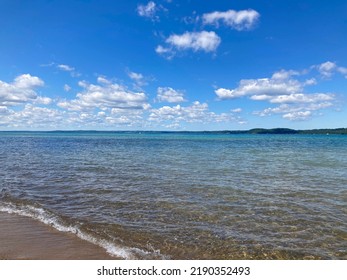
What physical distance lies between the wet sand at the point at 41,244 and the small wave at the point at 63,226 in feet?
0.67

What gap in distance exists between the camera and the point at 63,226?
32.0 ft

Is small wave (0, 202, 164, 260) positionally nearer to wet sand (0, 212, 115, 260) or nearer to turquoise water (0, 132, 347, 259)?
turquoise water (0, 132, 347, 259)

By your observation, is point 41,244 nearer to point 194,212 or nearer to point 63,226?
point 63,226

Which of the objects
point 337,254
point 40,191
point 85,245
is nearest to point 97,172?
point 40,191

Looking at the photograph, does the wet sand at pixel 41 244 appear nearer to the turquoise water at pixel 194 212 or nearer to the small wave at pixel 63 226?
the small wave at pixel 63 226

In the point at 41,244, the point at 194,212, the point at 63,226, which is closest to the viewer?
the point at 41,244

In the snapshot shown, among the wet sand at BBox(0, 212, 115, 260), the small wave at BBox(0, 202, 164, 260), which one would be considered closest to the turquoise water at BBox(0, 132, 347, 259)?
the small wave at BBox(0, 202, 164, 260)

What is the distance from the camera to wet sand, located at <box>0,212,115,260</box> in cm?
742

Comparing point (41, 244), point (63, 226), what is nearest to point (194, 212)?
point (63, 226)

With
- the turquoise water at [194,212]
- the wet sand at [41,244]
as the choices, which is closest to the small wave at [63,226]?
the turquoise water at [194,212]

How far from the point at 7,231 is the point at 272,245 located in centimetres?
864

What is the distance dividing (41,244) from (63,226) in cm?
160

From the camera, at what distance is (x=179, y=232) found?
370 inches
